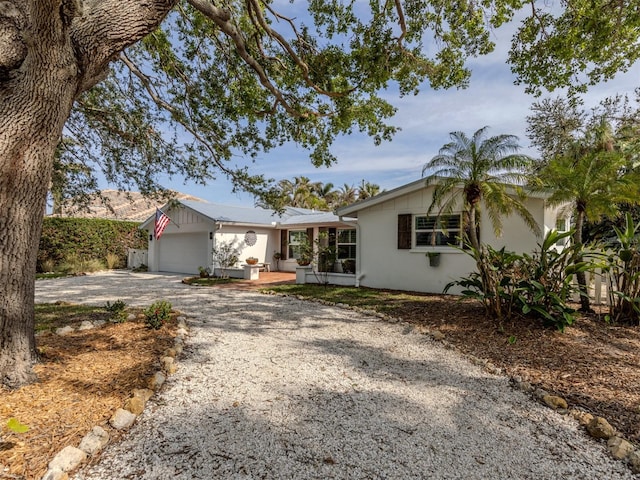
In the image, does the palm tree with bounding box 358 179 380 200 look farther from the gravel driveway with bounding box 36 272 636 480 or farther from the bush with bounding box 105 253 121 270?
the gravel driveway with bounding box 36 272 636 480

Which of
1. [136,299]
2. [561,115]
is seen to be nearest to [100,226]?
[136,299]

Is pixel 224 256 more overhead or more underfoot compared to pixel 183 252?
more underfoot

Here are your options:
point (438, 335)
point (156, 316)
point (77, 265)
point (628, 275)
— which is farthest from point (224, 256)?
point (628, 275)

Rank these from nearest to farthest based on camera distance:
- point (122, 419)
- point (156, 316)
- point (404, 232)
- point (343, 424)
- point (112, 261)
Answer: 1. point (122, 419)
2. point (343, 424)
3. point (156, 316)
4. point (404, 232)
5. point (112, 261)

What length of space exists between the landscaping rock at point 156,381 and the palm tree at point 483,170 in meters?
6.57

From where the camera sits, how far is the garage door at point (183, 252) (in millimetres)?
17609

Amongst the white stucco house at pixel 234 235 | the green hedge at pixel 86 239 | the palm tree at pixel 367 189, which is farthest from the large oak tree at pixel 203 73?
the palm tree at pixel 367 189

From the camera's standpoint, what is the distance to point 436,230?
1042 centimetres

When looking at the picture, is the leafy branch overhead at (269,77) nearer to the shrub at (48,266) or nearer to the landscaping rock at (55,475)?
the landscaping rock at (55,475)

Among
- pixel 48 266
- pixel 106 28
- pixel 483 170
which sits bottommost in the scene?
pixel 48 266

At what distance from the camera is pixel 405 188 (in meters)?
10.6

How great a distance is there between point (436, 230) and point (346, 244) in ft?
17.8

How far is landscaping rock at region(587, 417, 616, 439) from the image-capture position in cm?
273

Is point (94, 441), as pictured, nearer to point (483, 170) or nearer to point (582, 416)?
point (582, 416)
